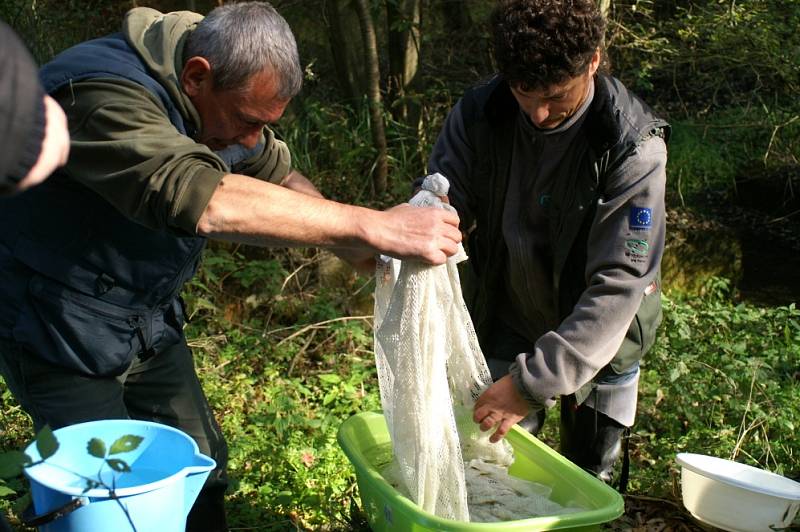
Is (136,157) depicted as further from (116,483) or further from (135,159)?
(116,483)

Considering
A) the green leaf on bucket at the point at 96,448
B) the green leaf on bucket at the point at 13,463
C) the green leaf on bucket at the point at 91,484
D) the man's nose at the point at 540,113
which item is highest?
the man's nose at the point at 540,113

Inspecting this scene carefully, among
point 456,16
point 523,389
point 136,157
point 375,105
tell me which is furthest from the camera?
point 456,16

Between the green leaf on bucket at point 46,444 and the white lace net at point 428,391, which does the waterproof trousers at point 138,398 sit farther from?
the green leaf on bucket at point 46,444

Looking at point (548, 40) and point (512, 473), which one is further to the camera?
point (512, 473)

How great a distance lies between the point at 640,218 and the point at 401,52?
399 cm

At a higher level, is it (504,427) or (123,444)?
(123,444)

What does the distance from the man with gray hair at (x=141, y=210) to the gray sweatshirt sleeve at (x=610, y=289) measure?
46 cm

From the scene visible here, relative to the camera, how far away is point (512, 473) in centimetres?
268

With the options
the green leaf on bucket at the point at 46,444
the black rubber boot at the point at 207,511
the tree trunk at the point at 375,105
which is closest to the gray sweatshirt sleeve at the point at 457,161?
the black rubber boot at the point at 207,511

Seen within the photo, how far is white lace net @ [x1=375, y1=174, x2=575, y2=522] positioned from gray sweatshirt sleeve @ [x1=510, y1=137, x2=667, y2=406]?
26cm

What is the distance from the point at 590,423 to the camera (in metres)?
2.95

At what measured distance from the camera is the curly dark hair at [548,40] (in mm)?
2381

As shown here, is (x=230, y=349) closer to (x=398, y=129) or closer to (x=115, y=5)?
(x=398, y=129)

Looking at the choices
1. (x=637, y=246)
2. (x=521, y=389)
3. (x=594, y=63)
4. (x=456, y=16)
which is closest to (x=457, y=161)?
(x=594, y=63)
